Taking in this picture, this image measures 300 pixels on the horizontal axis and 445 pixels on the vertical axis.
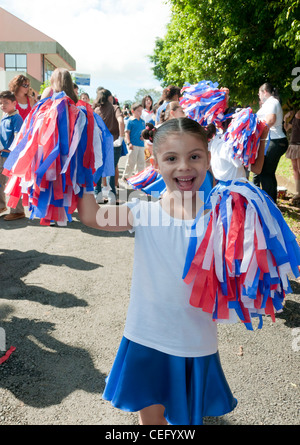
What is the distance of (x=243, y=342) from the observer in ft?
10.1

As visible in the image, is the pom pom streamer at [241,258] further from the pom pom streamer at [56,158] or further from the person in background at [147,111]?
the person in background at [147,111]

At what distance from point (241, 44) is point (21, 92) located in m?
7.28

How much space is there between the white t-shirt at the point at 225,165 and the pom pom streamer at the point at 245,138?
49 millimetres

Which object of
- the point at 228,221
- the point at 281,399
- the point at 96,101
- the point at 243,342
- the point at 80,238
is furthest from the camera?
the point at 96,101

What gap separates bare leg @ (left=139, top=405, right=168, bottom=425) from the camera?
1748mm

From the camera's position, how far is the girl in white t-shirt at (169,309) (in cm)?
162

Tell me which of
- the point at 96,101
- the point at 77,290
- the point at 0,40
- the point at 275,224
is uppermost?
the point at 0,40

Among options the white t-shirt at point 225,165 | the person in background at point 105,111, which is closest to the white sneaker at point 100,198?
the person in background at point 105,111

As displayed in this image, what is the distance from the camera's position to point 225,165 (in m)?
4.09

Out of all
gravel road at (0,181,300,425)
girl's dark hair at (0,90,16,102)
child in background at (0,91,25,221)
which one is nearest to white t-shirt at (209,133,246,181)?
gravel road at (0,181,300,425)

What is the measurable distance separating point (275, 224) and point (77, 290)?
2710 mm

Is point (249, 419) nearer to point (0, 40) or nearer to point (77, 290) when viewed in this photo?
point (77, 290)

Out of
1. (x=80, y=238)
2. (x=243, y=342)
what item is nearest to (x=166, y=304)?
(x=243, y=342)

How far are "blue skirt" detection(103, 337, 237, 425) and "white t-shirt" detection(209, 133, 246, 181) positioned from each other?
2602 millimetres
